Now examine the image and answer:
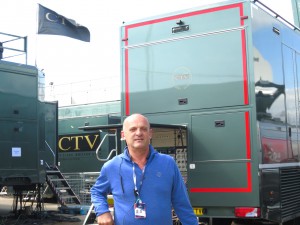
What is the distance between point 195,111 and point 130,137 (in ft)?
10.2

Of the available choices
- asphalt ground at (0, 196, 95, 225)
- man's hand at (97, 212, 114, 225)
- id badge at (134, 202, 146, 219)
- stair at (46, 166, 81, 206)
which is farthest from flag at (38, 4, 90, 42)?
id badge at (134, 202, 146, 219)

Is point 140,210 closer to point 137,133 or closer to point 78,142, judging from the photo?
point 137,133

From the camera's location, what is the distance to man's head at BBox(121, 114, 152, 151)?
10.6 ft

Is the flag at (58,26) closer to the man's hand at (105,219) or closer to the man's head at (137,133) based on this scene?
the man's head at (137,133)

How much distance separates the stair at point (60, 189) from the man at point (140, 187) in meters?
8.63

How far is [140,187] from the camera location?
314 cm

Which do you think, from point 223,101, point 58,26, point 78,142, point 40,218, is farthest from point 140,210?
point 78,142

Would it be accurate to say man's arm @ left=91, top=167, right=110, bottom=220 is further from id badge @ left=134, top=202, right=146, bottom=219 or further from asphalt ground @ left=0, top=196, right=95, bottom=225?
asphalt ground @ left=0, top=196, right=95, bottom=225

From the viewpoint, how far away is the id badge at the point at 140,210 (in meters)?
3.10

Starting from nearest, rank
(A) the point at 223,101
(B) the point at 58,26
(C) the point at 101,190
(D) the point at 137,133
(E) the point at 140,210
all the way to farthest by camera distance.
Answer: (E) the point at 140,210
(D) the point at 137,133
(C) the point at 101,190
(A) the point at 223,101
(B) the point at 58,26

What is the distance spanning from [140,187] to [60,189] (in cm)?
909

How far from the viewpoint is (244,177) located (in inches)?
229

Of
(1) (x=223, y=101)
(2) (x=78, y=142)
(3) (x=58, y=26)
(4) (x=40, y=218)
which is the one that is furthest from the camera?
(2) (x=78, y=142)

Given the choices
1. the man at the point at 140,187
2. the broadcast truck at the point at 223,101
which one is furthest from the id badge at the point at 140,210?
the broadcast truck at the point at 223,101
